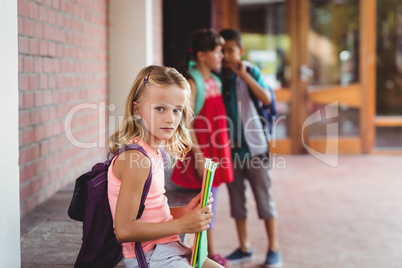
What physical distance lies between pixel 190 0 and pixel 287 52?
9.25 feet

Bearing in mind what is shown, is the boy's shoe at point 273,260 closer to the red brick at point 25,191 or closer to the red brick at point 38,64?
the red brick at point 25,191

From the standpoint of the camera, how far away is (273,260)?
3518 mm

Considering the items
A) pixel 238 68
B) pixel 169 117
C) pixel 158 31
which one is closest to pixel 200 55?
pixel 238 68

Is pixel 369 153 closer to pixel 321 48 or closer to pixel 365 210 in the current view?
pixel 321 48

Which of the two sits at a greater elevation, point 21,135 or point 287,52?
point 287,52

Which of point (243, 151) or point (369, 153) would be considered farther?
point (369, 153)

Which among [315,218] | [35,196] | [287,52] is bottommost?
[315,218]

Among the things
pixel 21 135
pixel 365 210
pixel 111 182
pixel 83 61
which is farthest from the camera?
pixel 365 210

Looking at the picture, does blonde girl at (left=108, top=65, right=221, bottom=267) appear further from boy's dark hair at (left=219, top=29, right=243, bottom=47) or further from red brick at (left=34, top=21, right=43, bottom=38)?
boy's dark hair at (left=219, top=29, right=243, bottom=47)

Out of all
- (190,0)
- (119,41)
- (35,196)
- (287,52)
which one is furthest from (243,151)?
(287,52)

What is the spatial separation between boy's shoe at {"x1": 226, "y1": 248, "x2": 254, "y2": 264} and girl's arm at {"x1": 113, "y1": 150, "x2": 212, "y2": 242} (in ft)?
6.48

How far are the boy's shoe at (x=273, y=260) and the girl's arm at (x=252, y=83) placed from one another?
0.98 metres

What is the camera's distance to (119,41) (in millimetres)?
4555

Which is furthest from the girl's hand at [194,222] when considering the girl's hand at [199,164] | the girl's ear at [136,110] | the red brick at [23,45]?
the red brick at [23,45]
